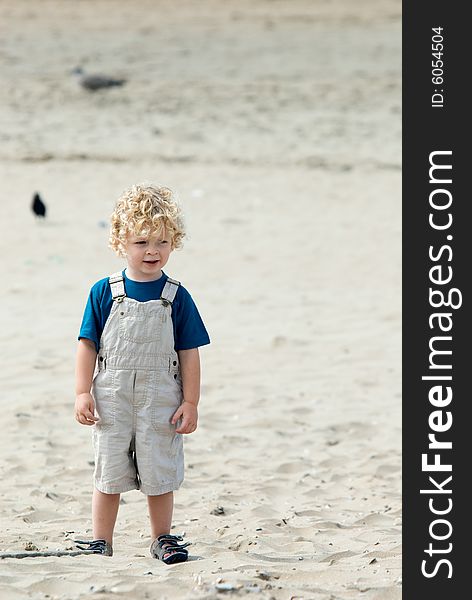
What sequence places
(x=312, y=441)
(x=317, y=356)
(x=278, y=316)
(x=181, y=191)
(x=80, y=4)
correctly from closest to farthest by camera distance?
(x=312, y=441), (x=317, y=356), (x=278, y=316), (x=181, y=191), (x=80, y=4)

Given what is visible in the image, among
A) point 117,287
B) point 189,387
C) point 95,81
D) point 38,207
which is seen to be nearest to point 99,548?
point 189,387

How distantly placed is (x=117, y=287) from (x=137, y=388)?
15.2 inches

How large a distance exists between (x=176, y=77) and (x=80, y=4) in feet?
19.3

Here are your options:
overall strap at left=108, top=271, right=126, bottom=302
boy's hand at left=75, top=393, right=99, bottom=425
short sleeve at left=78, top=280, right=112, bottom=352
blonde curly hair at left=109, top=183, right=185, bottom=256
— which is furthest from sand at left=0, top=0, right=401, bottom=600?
blonde curly hair at left=109, top=183, right=185, bottom=256

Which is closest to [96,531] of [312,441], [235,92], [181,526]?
[181,526]

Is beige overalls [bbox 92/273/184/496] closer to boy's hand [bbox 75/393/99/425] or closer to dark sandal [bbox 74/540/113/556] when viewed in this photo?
boy's hand [bbox 75/393/99/425]

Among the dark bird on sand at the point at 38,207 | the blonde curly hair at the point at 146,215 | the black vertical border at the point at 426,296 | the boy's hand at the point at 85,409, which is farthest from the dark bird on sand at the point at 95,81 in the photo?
the boy's hand at the point at 85,409

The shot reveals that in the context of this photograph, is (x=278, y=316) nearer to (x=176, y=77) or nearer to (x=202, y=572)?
(x=202, y=572)

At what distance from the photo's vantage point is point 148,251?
14.4 feet

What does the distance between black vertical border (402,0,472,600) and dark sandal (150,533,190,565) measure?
0.84 metres

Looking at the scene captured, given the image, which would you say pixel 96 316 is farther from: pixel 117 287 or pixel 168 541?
pixel 168 541

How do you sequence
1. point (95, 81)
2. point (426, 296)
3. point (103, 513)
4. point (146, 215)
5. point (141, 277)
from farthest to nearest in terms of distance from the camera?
point (95, 81), point (426, 296), point (103, 513), point (141, 277), point (146, 215)

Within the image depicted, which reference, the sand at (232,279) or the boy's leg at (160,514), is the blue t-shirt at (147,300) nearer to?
the boy's leg at (160,514)

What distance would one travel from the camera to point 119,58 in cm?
2167
